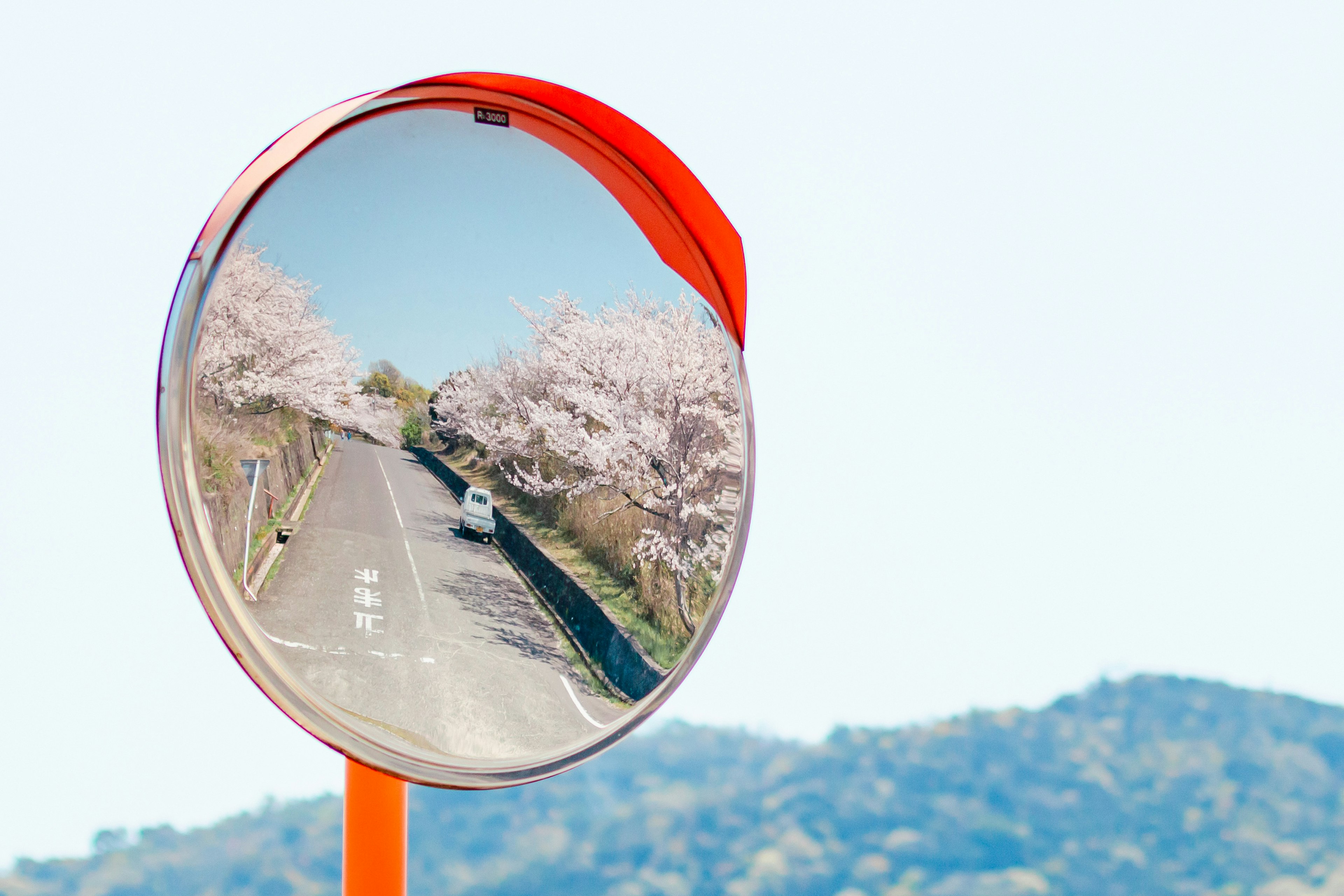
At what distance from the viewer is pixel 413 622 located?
0.64 metres

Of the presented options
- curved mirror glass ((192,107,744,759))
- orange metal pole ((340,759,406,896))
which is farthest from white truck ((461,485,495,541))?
orange metal pole ((340,759,406,896))

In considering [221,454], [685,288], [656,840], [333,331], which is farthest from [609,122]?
[656,840]

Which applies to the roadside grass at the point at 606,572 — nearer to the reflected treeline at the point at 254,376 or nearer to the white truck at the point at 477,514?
the white truck at the point at 477,514

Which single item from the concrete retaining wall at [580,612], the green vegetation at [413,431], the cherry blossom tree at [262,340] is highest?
the cherry blossom tree at [262,340]

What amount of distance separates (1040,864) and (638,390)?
531cm

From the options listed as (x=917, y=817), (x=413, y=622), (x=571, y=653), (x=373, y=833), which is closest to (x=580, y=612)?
(x=571, y=653)

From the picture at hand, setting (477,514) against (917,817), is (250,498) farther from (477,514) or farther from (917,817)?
(917,817)

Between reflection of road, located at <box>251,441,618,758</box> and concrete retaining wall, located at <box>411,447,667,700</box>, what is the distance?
0.05ft

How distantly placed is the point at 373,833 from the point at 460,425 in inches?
13.6

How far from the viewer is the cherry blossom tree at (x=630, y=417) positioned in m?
0.70

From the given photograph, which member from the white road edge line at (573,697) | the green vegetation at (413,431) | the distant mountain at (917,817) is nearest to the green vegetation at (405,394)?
the green vegetation at (413,431)

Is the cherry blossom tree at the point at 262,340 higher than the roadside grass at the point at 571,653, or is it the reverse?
the cherry blossom tree at the point at 262,340

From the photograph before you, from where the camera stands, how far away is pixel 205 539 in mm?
609

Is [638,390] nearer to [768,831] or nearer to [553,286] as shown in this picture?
[553,286]
